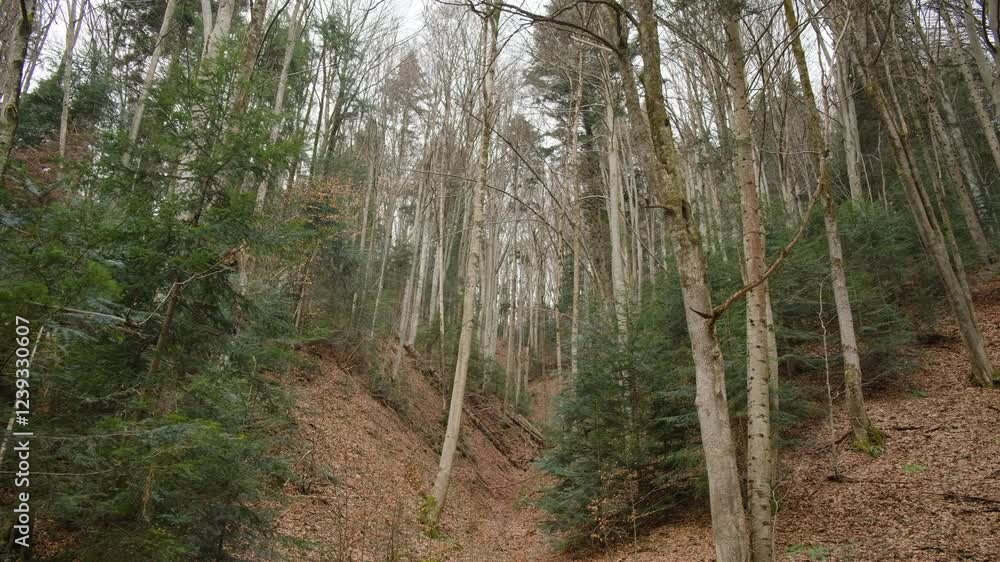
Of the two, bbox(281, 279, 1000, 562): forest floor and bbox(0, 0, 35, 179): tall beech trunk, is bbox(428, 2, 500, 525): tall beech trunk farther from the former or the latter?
bbox(0, 0, 35, 179): tall beech trunk

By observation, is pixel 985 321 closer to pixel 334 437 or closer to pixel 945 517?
pixel 945 517

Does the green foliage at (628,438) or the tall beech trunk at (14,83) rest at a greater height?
the tall beech trunk at (14,83)

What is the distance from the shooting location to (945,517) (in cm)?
542

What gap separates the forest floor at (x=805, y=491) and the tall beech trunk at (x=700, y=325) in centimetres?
284

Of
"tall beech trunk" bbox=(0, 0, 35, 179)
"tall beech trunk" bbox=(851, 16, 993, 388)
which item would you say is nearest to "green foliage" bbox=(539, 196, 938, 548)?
"tall beech trunk" bbox=(851, 16, 993, 388)

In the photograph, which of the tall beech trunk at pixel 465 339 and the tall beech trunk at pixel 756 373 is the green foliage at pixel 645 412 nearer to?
the tall beech trunk at pixel 465 339

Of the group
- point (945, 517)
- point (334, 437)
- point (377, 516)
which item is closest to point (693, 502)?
point (945, 517)

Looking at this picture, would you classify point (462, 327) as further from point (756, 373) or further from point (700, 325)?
point (700, 325)

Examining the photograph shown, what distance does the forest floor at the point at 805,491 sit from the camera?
537 centimetres

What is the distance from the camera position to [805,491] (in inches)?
273

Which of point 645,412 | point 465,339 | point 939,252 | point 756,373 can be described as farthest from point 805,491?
point 465,339

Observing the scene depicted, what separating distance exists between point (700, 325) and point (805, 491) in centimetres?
539

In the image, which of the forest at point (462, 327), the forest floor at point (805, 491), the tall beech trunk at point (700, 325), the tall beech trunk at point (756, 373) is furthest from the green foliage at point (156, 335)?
the tall beech trunk at point (756, 373)

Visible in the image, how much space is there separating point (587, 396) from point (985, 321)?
9.58m
